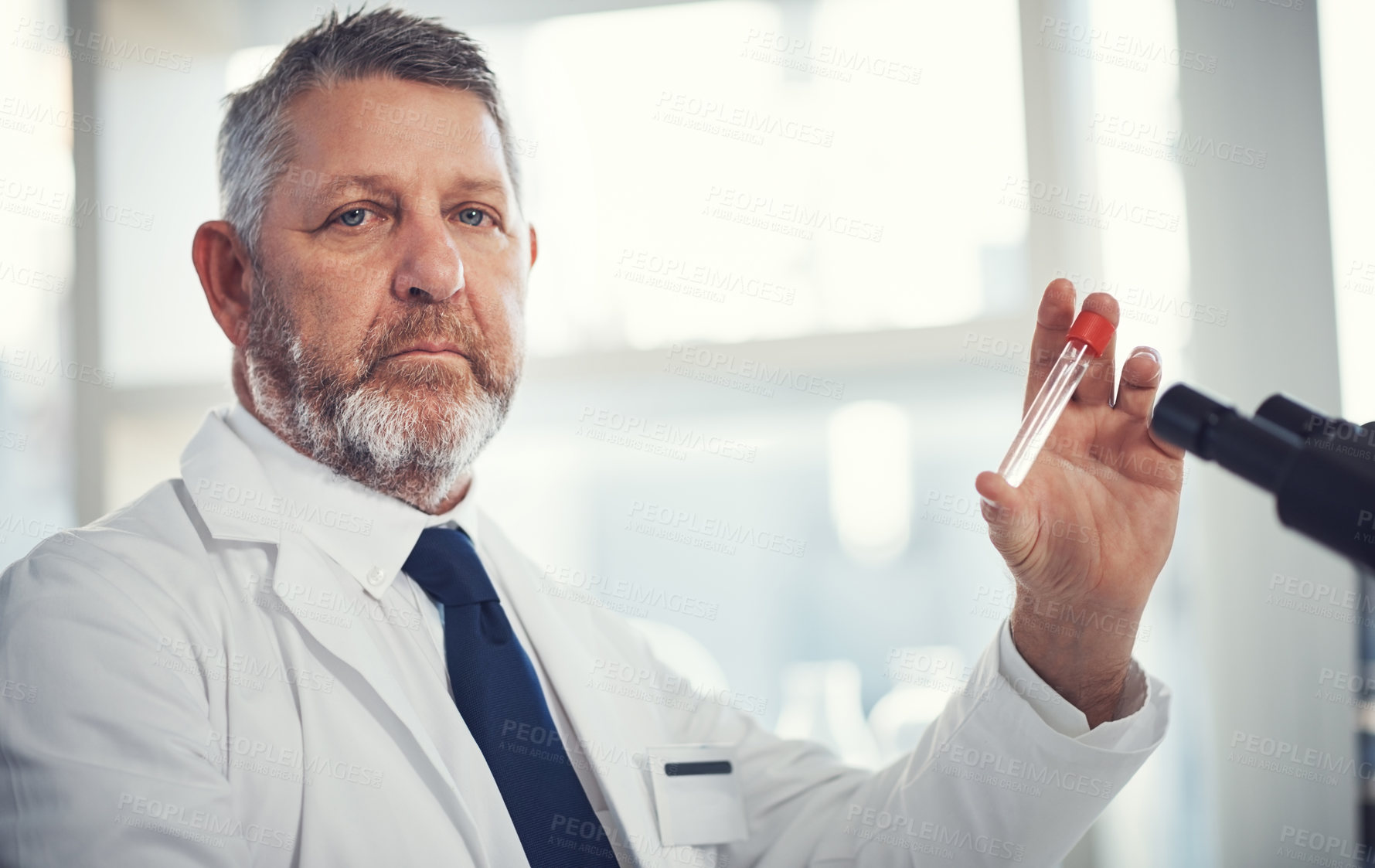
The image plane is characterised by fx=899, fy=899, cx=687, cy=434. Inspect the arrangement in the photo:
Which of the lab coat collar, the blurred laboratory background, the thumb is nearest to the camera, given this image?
the thumb

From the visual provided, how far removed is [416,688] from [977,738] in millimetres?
656

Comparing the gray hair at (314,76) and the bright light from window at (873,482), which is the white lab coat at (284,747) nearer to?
the gray hair at (314,76)

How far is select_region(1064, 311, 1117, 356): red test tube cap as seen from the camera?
2.82 ft

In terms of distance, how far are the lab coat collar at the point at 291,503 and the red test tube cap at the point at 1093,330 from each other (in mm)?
809

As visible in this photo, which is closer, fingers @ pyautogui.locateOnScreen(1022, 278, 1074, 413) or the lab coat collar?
fingers @ pyautogui.locateOnScreen(1022, 278, 1074, 413)

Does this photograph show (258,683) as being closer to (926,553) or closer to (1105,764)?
(1105,764)

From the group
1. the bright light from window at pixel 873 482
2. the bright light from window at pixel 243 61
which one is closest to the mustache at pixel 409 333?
the bright light from window at pixel 873 482

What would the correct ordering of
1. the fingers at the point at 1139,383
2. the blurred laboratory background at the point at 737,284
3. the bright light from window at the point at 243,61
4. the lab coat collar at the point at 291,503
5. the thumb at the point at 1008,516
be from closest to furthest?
the thumb at the point at 1008,516, the fingers at the point at 1139,383, the lab coat collar at the point at 291,503, the blurred laboratory background at the point at 737,284, the bright light from window at the point at 243,61

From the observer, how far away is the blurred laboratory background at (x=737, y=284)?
6.68 feet

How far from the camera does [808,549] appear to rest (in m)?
2.08

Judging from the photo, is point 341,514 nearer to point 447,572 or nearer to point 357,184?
point 447,572

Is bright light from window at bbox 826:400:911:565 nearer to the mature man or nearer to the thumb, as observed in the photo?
the mature man

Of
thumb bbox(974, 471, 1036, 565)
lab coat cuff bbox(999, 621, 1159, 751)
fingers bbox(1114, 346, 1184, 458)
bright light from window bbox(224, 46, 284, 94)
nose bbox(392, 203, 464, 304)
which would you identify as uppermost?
bright light from window bbox(224, 46, 284, 94)

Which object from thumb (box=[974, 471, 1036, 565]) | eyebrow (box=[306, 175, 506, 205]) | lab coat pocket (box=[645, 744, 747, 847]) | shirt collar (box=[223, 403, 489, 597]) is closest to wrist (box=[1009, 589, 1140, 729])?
thumb (box=[974, 471, 1036, 565])
